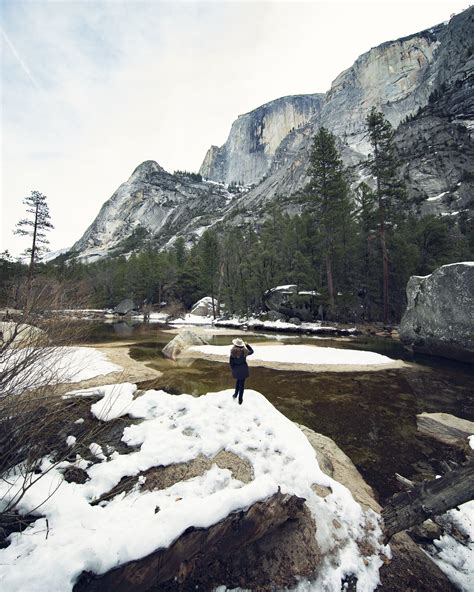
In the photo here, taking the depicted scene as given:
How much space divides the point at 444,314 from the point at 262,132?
19394 cm

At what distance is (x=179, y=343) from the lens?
15.2m

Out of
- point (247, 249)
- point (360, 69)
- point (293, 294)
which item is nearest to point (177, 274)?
point (247, 249)

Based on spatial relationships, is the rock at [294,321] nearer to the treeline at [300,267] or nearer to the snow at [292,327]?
the snow at [292,327]

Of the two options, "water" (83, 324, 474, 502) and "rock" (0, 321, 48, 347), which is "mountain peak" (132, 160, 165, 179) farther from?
"rock" (0, 321, 48, 347)

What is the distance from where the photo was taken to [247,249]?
146 ft

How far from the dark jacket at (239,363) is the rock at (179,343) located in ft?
28.1

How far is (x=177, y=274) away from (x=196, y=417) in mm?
49832

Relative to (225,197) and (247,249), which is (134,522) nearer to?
(247,249)

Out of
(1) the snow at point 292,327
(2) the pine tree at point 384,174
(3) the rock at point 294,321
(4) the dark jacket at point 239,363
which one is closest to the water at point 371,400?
(4) the dark jacket at point 239,363

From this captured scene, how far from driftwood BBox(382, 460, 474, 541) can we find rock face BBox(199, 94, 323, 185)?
6810 inches

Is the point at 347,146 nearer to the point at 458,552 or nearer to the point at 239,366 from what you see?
the point at 239,366

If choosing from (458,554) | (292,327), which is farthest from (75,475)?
(292,327)

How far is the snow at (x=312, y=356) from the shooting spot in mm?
12500

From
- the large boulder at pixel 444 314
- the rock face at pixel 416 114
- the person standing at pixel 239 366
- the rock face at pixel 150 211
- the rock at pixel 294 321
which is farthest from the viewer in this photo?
the rock face at pixel 150 211
